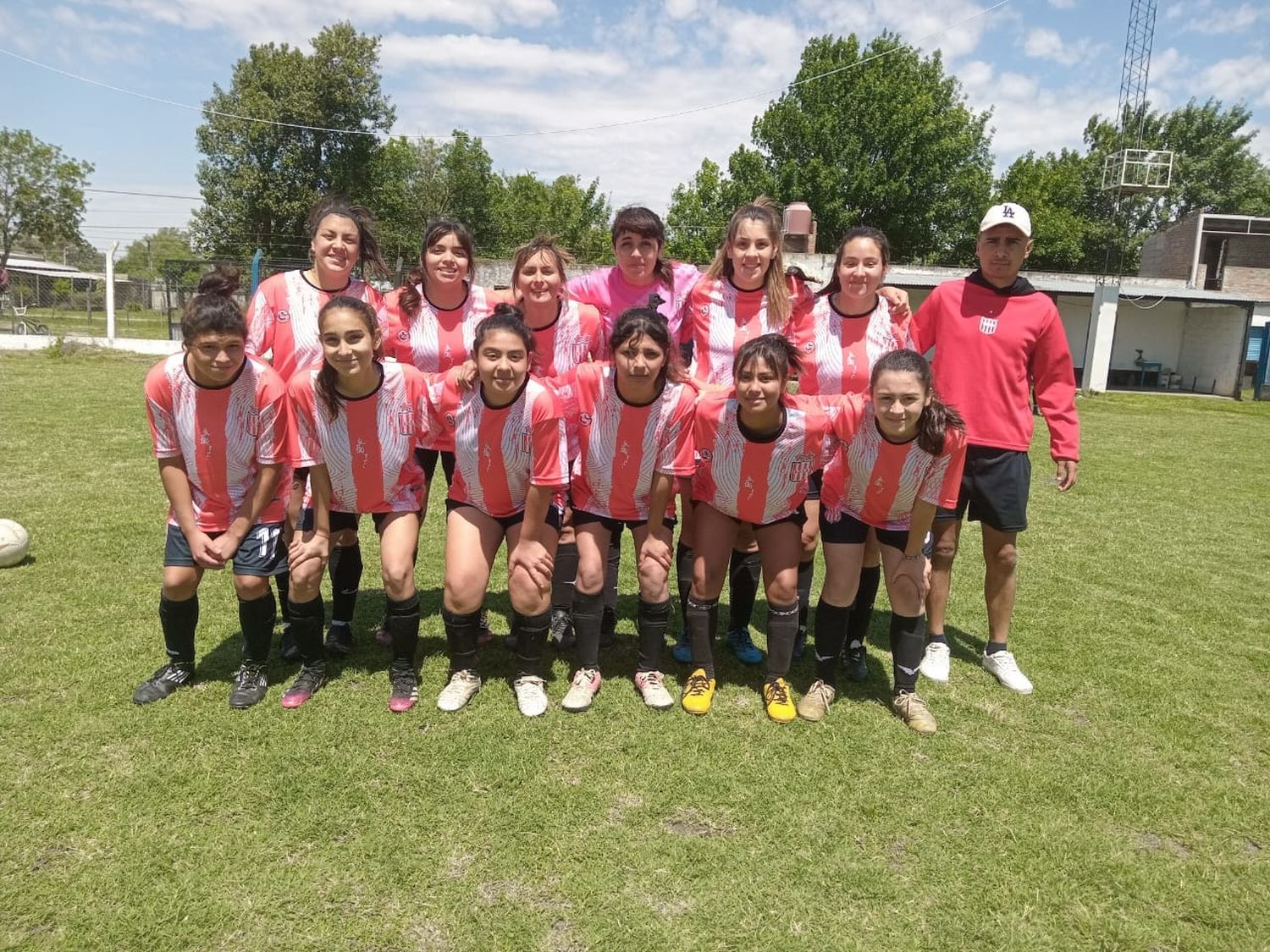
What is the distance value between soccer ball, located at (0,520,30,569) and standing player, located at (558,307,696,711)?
11.7 ft

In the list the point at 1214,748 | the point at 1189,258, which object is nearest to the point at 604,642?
the point at 1214,748

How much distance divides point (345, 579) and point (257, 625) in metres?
0.50

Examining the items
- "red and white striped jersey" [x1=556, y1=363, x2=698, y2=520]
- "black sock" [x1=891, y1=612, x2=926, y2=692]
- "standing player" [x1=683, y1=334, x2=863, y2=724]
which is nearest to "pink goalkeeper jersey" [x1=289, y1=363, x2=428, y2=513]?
"red and white striped jersey" [x1=556, y1=363, x2=698, y2=520]

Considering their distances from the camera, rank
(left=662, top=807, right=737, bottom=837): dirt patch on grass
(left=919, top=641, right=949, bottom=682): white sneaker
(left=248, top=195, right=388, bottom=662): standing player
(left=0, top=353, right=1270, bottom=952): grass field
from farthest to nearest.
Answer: (left=919, top=641, right=949, bottom=682): white sneaker → (left=248, top=195, right=388, bottom=662): standing player → (left=662, top=807, right=737, bottom=837): dirt patch on grass → (left=0, top=353, right=1270, bottom=952): grass field

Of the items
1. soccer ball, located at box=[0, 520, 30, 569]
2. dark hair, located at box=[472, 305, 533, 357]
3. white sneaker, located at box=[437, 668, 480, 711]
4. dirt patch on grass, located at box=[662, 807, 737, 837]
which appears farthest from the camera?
soccer ball, located at box=[0, 520, 30, 569]

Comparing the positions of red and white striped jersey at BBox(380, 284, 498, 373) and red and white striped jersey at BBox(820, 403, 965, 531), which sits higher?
red and white striped jersey at BBox(380, 284, 498, 373)

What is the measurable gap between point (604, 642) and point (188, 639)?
191cm

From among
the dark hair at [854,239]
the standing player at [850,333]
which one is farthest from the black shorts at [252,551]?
the dark hair at [854,239]

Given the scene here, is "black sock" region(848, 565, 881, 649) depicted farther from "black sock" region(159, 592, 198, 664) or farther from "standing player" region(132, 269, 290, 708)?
"black sock" region(159, 592, 198, 664)

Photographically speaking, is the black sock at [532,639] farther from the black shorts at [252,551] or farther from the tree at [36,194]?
the tree at [36,194]

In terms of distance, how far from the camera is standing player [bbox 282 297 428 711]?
3447mm

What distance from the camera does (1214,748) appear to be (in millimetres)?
3395

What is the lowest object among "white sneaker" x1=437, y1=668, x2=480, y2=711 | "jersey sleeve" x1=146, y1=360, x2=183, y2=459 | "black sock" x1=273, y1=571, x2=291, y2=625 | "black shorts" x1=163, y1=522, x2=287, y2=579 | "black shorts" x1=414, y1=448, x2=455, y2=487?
"white sneaker" x1=437, y1=668, x2=480, y2=711

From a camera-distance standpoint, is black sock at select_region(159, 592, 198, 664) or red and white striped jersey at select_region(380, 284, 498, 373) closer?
black sock at select_region(159, 592, 198, 664)
